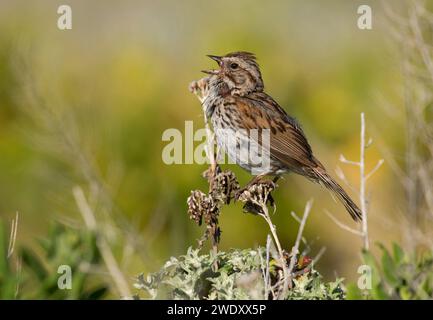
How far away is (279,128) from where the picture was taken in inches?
230

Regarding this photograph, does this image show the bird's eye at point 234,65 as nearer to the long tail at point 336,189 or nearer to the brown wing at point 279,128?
the brown wing at point 279,128

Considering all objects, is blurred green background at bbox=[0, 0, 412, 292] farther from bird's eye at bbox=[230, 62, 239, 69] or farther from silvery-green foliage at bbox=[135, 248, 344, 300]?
silvery-green foliage at bbox=[135, 248, 344, 300]

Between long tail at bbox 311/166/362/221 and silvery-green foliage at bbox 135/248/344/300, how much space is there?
2186mm

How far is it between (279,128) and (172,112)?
2478 mm

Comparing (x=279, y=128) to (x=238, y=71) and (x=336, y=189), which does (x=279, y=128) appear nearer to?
(x=238, y=71)

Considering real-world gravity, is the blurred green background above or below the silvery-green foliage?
above

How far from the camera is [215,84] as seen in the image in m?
5.76

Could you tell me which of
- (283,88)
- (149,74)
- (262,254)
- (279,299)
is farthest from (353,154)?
(279,299)

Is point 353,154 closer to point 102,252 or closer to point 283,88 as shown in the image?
point 283,88

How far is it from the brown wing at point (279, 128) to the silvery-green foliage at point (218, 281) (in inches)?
96.6

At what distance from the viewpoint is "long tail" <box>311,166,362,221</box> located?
533cm

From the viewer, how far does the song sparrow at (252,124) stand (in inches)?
218

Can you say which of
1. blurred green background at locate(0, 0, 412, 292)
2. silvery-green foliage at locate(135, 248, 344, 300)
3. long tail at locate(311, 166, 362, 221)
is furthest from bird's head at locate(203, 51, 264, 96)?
silvery-green foliage at locate(135, 248, 344, 300)

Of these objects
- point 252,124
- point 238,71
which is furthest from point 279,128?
point 238,71
